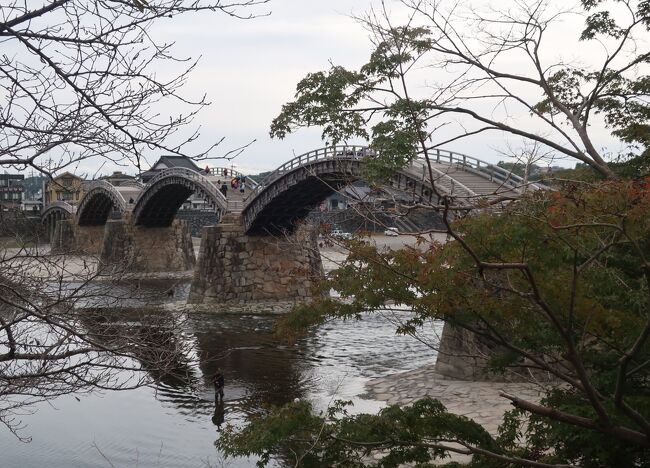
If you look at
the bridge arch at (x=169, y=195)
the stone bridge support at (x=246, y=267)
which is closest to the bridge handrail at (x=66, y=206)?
the bridge arch at (x=169, y=195)

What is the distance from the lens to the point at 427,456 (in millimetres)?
7957

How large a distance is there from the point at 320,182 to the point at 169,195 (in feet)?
58.4

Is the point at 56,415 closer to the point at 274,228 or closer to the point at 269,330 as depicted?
the point at 269,330

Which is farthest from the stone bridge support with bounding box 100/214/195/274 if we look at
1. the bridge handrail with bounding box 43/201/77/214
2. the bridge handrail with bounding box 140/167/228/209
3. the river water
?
the river water

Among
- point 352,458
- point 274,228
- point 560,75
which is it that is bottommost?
point 352,458

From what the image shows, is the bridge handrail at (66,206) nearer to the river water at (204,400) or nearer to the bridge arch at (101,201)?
the bridge arch at (101,201)

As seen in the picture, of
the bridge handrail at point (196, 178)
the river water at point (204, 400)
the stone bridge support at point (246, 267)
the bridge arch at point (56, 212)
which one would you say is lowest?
the river water at point (204, 400)

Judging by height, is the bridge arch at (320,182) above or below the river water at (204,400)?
above

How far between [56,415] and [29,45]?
41.6 ft

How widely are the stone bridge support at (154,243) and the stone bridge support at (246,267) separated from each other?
41.5 feet

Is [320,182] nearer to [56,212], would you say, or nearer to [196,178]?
[196,178]

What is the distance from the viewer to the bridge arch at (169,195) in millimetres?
38719

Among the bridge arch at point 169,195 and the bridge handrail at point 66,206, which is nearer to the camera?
the bridge arch at point 169,195

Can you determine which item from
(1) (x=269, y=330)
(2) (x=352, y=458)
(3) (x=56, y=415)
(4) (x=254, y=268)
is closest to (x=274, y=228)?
(4) (x=254, y=268)
